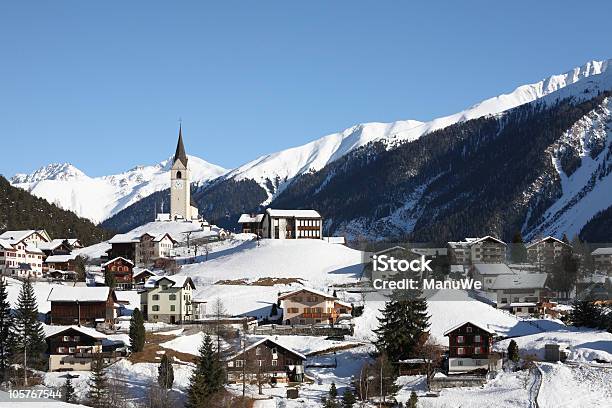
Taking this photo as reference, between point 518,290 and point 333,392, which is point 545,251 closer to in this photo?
point 518,290

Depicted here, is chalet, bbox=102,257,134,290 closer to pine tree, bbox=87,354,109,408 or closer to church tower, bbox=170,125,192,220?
pine tree, bbox=87,354,109,408

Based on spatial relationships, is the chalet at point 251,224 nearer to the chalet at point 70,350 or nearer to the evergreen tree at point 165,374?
the chalet at point 70,350

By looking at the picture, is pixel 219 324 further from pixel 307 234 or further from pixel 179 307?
pixel 307 234

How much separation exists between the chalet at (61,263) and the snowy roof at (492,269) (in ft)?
159

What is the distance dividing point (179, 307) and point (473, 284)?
34.1m

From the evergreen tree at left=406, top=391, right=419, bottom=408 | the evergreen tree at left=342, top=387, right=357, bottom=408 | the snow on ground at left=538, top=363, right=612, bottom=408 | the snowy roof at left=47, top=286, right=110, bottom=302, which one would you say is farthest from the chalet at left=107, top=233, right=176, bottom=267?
the snow on ground at left=538, top=363, right=612, bottom=408

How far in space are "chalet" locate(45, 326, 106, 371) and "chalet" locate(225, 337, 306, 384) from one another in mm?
10755

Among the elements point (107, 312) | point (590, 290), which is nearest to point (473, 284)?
point (590, 290)

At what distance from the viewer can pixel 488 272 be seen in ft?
363

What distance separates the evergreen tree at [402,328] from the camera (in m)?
74.6

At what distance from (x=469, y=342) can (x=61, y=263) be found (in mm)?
64133

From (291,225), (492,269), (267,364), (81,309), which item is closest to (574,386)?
(267,364)

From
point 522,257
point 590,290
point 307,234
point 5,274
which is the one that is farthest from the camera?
point 307,234

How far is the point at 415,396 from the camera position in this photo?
64.9 meters
